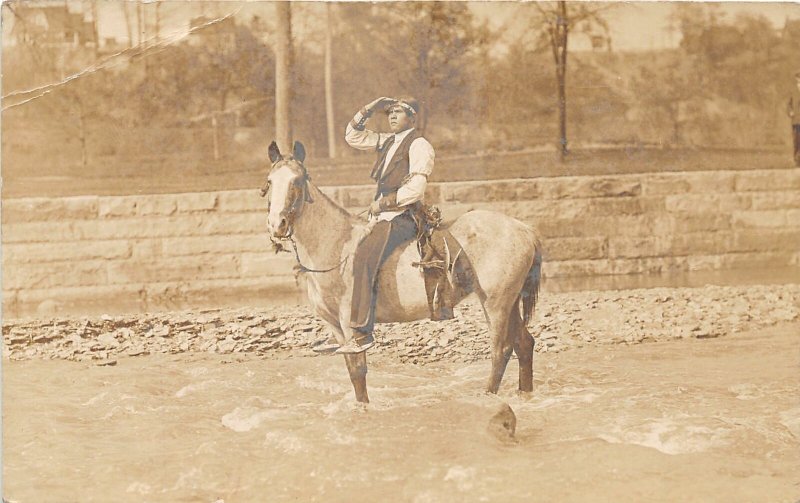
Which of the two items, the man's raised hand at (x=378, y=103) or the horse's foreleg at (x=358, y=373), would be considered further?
the man's raised hand at (x=378, y=103)

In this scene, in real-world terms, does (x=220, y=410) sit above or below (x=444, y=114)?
below

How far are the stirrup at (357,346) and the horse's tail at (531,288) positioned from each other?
789 mm

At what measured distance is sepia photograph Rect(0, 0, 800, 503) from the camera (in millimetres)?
3867

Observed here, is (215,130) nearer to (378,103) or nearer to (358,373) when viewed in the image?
(378,103)

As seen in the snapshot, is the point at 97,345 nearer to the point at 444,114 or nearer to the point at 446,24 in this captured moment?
the point at 444,114

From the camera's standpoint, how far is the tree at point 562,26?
14.1 feet

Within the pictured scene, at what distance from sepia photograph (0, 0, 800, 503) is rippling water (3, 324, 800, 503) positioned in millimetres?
14

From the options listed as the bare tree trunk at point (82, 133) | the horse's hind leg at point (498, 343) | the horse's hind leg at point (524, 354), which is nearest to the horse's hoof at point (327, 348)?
the horse's hind leg at point (498, 343)

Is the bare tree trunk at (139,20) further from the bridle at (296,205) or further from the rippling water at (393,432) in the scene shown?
the rippling water at (393,432)

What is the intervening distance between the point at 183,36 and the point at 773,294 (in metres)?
3.44

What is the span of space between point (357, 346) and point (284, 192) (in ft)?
2.70

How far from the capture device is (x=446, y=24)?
4.22 meters

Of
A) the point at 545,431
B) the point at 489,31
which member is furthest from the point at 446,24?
the point at 545,431

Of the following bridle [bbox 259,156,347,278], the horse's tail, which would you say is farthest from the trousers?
the horse's tail
